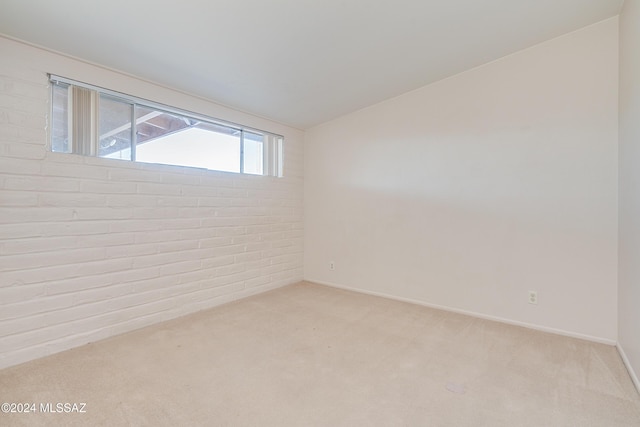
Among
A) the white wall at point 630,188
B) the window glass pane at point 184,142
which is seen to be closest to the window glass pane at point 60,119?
the window glass pane at point 184,142

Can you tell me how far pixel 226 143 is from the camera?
11.5 feet

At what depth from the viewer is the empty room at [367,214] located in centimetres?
181

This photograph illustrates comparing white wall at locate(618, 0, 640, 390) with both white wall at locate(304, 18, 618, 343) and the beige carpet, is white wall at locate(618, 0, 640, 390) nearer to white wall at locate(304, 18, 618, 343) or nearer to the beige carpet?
white wall at locate(304, 18, 618, 343)

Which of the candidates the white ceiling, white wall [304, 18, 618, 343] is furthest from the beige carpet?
the white ceiling

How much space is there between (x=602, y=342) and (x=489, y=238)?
3.92 ft

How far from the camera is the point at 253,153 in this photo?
12.6 feet

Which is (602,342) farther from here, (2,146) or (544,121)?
(2,146)

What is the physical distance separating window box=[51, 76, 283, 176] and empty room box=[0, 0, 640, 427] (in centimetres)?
2

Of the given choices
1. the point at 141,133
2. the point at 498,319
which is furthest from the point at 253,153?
the point at 498,319

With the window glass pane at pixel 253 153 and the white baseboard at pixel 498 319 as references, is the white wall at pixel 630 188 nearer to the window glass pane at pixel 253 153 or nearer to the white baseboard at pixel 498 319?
the white baseboard at pixel 498 319

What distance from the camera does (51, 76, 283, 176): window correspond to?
229 cm

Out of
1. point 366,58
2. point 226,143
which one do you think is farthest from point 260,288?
point 366,58

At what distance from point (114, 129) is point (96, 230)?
903mm

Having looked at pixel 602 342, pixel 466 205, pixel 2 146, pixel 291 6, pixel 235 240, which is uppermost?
pixel 291 6
